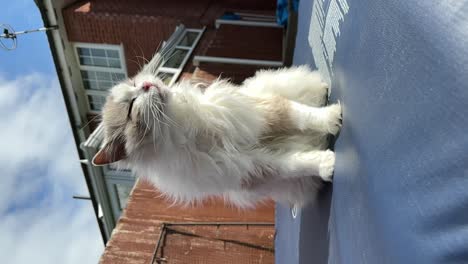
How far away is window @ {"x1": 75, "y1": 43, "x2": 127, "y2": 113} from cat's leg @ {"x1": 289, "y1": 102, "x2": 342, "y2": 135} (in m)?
6.27

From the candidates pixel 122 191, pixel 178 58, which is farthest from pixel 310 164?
pixel 122 191

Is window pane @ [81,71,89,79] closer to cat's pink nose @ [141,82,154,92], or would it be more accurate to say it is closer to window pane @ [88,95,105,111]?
window pane @ [88,95,105,111]

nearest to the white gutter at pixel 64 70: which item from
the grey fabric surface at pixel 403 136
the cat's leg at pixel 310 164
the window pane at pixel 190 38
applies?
the window pane at pixel 190 38

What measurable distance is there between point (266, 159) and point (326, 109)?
31cm

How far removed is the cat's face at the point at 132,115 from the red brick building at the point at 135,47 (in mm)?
2821

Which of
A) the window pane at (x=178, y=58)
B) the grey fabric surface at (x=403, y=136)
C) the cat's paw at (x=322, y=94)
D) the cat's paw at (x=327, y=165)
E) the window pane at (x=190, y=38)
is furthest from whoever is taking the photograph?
the window pane at (x=190, y=38)

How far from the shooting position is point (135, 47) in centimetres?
698

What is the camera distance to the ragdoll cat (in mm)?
1391

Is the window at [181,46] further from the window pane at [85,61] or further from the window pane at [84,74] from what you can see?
the window pane at [84,74]

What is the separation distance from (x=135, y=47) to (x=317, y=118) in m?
6.17

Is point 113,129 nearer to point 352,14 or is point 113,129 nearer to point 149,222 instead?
point 352,14

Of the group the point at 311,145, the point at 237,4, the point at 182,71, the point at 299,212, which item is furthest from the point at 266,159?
the point at 237,4

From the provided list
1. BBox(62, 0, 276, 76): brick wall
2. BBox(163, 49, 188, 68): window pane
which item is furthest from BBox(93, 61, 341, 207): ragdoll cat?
BBox(62, 0, 276, 76): brick wall

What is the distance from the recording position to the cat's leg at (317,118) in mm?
1382
